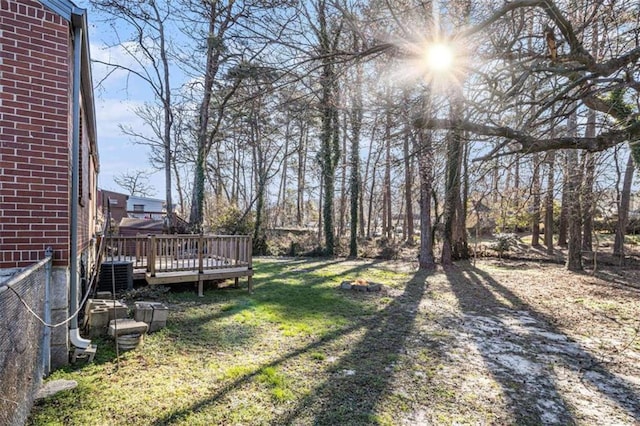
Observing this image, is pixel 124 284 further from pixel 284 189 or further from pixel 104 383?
pixel 284 189

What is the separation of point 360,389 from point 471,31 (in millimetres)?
3520

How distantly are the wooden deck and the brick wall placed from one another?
128 inches

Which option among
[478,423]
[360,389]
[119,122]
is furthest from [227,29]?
[119,122]

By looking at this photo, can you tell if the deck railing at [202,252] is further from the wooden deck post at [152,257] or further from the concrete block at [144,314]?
the concrete block at [144,314]

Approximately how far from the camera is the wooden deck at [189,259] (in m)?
6.80

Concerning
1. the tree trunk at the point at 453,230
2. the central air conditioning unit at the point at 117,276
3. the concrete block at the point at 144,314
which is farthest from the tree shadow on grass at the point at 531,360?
the central air conditioning unit at the point at 117,276

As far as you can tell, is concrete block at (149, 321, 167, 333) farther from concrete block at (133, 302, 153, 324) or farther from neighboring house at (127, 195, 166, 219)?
neighboring house at (127, 195, 166, 219)

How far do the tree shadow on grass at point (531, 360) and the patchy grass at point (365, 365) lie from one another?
0.06ft

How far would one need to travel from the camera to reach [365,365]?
4004mm

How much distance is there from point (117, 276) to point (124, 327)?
2919 millimetres

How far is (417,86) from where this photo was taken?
504 centimetres

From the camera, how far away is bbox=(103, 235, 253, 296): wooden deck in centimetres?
680

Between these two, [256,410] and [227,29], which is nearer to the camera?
[256,410]

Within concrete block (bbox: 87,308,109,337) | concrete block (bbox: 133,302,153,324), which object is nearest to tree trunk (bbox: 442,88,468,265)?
concrete block (bbox: 133,302,153,324)
